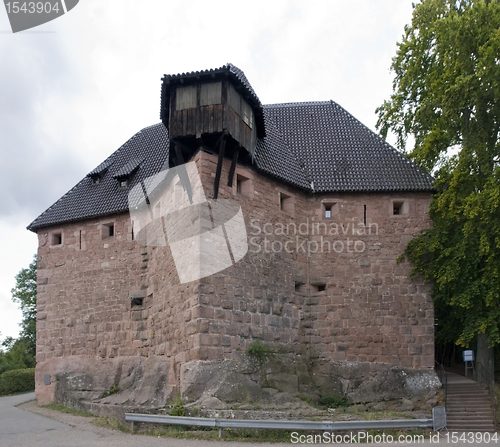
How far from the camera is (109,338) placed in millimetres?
19453

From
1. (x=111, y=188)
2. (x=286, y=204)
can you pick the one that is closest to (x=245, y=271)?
(x=286, y=204)

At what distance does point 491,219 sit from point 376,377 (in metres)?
5.53

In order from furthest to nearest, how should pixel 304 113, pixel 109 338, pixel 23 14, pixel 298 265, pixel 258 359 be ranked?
1. pixel 304 113
2. pixel 109 338
3. pixel 298 265
4. pixel 23 14
5. pixel 258 359

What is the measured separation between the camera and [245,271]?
16.1 metres

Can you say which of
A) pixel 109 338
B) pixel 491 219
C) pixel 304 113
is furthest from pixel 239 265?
pixel 304 113

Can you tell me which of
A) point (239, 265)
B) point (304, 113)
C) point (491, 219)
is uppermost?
point (304, 113)

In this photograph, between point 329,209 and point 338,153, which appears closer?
point 329,209

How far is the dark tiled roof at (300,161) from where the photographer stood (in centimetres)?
1898

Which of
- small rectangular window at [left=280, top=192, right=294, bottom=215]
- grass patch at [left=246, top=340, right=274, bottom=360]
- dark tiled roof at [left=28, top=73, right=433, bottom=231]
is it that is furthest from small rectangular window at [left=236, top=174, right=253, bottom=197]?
grass patch at [left=246, top=340, right=274, bottom=360]

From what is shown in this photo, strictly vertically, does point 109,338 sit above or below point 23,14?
below

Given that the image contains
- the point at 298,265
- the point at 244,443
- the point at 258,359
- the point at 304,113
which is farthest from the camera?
the point at 304,113

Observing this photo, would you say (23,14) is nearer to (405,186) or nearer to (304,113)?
(304,113)

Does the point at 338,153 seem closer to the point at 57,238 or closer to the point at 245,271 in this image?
the point at 245,271

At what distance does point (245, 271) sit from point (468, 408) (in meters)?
7.11
